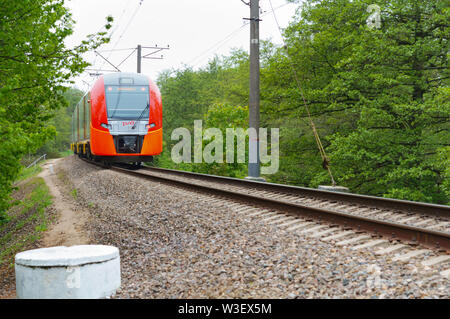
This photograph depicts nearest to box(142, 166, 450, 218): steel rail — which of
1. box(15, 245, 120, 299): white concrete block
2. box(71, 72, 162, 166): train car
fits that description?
box(15, 245, 120, 299): white concrete block

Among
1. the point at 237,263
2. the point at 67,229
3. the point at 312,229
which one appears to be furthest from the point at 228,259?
the point at 67,229

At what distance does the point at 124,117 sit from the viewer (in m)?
15.6

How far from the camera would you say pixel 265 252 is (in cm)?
480

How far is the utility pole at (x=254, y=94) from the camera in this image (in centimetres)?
1350

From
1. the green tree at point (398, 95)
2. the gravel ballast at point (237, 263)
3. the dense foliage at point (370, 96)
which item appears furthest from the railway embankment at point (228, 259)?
the green tree at point (398, 95)

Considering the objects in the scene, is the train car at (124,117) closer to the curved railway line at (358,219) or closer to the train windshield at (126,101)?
the train windshield at (126,101)

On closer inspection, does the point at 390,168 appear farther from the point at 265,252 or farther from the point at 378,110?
the point at 265,252

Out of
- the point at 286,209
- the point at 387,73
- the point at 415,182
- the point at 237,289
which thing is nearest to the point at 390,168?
the point at 415,182

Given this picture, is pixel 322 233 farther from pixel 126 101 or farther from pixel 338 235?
pixel 126 101

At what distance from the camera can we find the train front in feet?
50.9

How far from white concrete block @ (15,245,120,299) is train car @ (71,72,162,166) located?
11945 mm

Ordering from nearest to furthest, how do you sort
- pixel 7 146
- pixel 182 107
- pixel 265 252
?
pixel 265 252 → pixel 7 146 → pixel 182 107

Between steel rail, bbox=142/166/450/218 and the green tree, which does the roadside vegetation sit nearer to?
steel rail, bbox=142/166/450/218
